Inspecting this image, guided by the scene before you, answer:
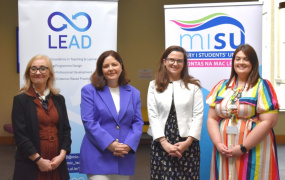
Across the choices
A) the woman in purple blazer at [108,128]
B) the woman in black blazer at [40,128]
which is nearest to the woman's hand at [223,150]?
the woman in purple blazer at [108,128]

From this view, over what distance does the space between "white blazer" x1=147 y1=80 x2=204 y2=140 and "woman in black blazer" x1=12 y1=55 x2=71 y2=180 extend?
70 centimetres

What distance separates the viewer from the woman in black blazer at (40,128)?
273cm

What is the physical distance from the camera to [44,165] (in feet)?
9.00

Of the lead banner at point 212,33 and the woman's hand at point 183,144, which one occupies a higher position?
the lead banner at point 212,33

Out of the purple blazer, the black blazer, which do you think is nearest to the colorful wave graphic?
the purple blazer

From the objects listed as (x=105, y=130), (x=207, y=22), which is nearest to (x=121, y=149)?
(x=105, y=130)

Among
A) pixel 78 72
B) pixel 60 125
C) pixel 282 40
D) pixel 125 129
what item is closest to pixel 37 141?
pixel 60 125

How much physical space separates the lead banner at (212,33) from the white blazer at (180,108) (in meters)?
0.73

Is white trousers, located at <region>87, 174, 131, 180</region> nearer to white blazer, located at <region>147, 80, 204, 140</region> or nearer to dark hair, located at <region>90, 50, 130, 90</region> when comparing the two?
white blazer, located at <region>147, 80, 204, 140</region>

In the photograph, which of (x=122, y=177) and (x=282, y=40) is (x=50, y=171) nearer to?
(x=122, y=177)

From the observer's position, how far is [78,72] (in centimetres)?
397

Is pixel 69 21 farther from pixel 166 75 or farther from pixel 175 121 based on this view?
pixel 175 121

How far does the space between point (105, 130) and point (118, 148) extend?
168 millimetres

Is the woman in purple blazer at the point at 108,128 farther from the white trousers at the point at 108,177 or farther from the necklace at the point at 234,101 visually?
the necklace at the point at 234,101
